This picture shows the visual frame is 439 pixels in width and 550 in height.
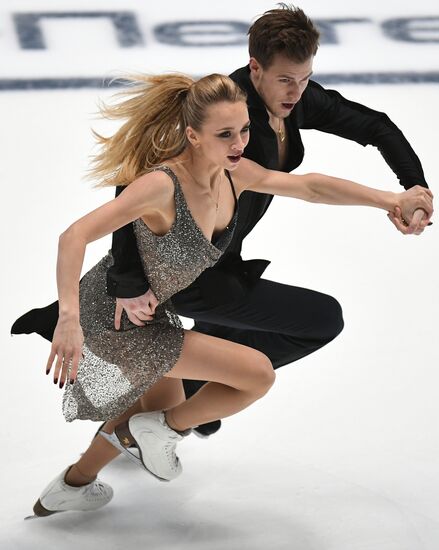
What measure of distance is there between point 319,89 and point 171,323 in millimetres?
811

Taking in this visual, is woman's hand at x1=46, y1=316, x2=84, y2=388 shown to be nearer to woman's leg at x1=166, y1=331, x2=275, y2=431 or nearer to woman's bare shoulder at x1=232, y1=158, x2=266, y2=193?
woman's leg at x1=166, y1=331, x2=275, y2=431

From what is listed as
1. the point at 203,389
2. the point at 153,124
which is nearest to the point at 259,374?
the point at 203,389

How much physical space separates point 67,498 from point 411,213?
47.2 inches

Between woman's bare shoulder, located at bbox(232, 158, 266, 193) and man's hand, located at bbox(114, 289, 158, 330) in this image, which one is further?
woman's bare shoulder, located at bbox(232, 158, 266, 193)

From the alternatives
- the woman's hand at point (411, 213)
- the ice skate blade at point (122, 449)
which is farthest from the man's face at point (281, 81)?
the ice skate blade at point (122, 449)

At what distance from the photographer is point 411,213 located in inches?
131

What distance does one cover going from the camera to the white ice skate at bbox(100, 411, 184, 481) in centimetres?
335

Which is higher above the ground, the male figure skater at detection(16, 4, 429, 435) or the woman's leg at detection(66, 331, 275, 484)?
the male figure skater at detection(16, 4, 429, 435)

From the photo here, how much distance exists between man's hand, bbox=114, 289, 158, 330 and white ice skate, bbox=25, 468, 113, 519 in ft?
1.92

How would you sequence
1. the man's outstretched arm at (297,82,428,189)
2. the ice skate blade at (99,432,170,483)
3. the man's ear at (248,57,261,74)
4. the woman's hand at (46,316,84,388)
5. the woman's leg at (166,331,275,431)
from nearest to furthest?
1. the woman's hand at (46,316,84,388)
2. the woman's leg at (166,331,275,431)
3. the man's ear at (248,57,261,74)
4. the ice skate blade at (99,432,170,483)
5. the man's outstretched arm at (297,82,428,189)

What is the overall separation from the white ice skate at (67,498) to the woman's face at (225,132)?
1045 millimetres

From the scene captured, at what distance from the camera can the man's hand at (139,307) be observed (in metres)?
3.09

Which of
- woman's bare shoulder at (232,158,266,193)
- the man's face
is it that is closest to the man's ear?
the man's face

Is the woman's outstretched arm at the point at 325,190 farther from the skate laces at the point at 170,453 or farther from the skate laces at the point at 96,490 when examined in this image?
the skate laces at the point at 96,490
